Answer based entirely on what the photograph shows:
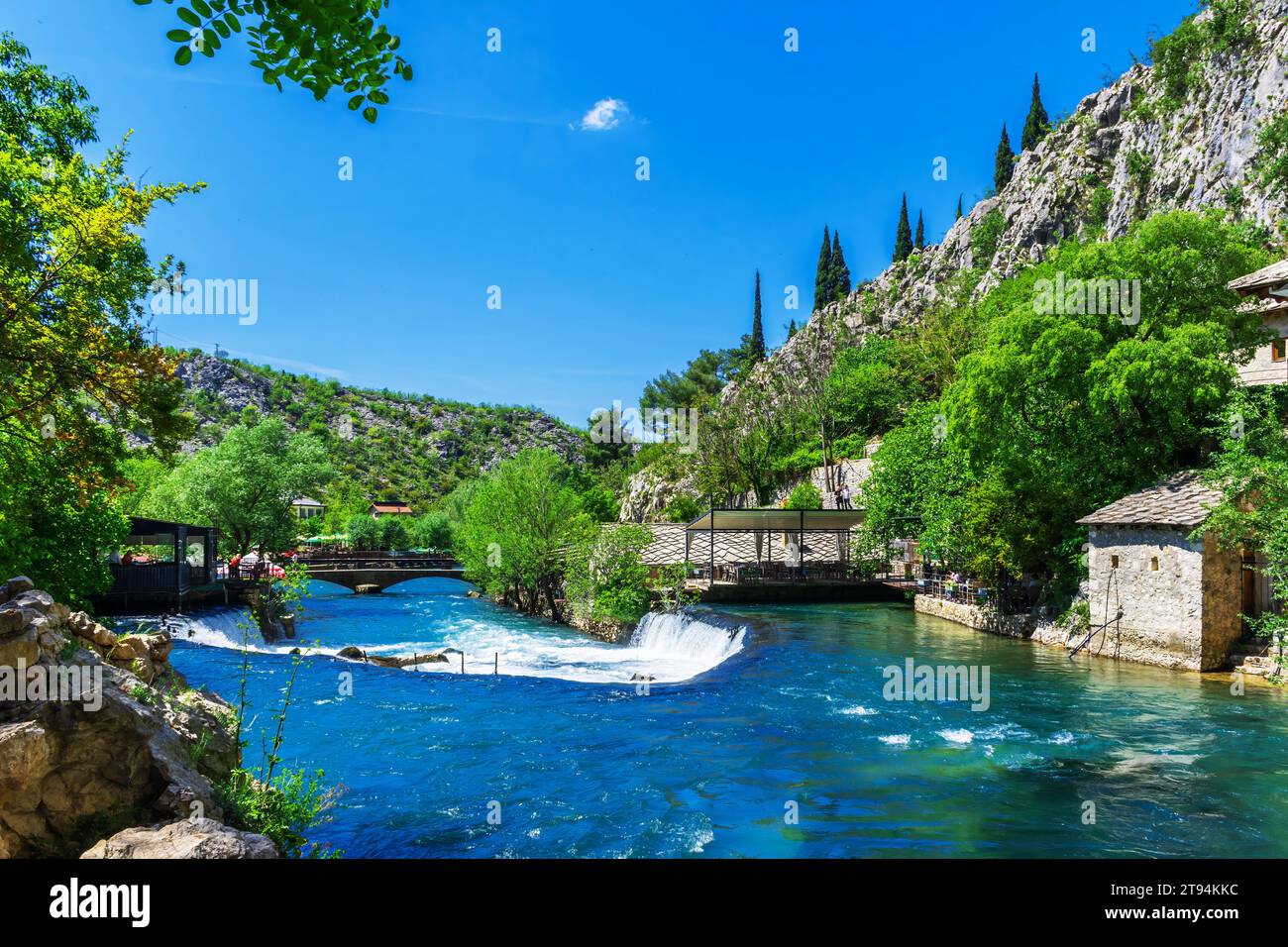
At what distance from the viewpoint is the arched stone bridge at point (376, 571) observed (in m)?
49.6

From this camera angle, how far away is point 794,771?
12156mm

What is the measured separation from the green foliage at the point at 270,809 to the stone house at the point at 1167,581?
19346mm

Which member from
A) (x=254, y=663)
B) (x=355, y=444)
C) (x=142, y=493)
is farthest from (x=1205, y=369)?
(x=355, y=444)

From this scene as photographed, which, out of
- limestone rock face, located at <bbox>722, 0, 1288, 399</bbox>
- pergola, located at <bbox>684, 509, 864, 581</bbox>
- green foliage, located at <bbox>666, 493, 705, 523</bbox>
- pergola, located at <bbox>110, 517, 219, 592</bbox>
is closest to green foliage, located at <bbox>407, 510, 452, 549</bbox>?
green foliage, located at <bbox>666, 493, 705, 523</bbox>

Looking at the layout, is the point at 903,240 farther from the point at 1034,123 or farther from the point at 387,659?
the point at 387,659

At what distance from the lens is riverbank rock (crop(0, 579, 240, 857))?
5.42 m

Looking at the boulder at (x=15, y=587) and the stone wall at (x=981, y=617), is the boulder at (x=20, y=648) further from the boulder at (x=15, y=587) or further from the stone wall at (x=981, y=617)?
the stone wall at (x=981, y=617)

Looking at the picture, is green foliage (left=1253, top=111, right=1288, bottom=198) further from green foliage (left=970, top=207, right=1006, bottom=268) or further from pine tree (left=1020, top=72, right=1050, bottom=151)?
pine tree (left=1020, top=72, right=1050, bottom=151)

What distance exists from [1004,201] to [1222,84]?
2968 cm

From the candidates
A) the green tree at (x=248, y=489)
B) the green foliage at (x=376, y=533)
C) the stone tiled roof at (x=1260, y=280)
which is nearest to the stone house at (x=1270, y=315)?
the stone tiled roof at (x=1260, y=280)

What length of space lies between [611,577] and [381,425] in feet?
344

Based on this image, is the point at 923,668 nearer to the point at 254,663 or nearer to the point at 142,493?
the point at 254,663
